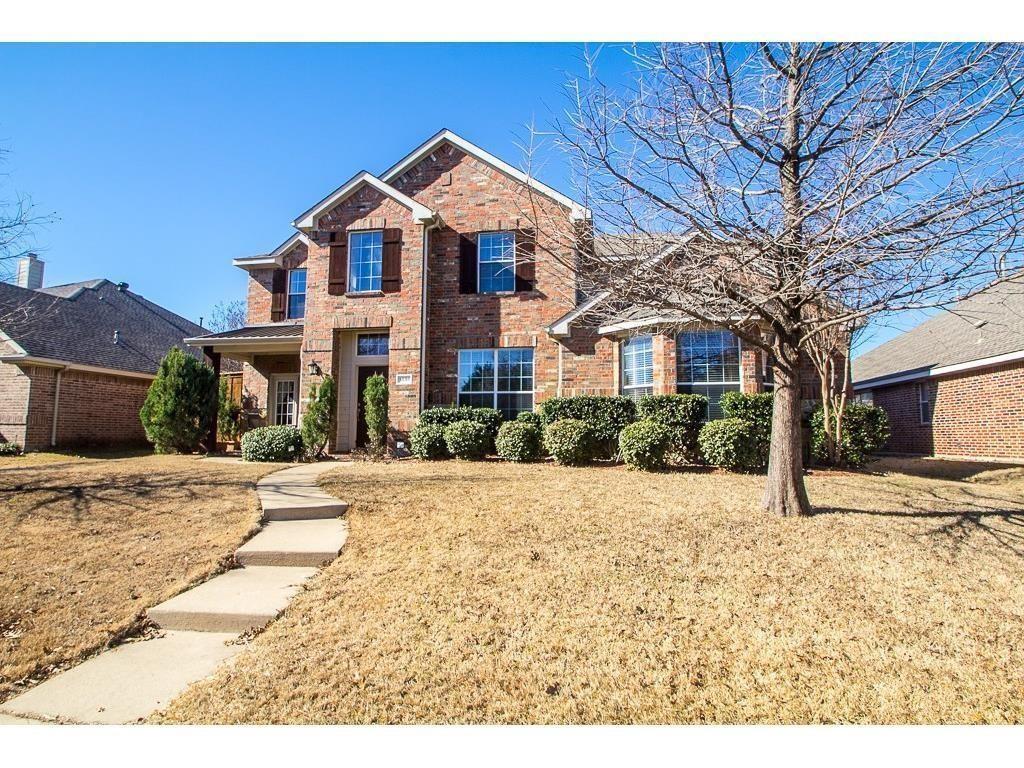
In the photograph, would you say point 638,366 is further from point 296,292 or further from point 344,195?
point 296,292

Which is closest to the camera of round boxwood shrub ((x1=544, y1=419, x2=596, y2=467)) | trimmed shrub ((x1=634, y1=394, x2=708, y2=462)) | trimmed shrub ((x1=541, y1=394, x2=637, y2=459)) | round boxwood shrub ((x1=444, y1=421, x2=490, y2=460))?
trimmed shrub ((x1=634, y1=394, x2=708, y2=462))

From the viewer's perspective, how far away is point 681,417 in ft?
32.9

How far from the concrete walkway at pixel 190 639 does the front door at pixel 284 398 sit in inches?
398

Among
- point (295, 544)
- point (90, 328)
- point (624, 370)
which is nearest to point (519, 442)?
point (624, 370)

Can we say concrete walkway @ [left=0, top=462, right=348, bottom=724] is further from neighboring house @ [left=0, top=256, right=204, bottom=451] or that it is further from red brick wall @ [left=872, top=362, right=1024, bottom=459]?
red brick wall @ [left=872, top=362, right=1024, bottom=459]

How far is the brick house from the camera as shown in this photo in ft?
41.4

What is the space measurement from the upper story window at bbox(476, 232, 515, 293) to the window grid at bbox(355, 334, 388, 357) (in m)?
2.77

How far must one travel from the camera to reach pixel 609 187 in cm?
506

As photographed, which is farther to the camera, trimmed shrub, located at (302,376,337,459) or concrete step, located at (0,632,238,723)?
trimmed shrub, located at (302,376,337,459)

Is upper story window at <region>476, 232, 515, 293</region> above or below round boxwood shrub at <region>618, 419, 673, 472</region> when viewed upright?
above

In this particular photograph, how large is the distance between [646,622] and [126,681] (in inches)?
126

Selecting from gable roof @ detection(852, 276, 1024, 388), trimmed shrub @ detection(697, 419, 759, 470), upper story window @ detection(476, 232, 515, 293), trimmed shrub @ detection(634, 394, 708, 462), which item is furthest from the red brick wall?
upper story window @ detection(476, 232, 515, 293)

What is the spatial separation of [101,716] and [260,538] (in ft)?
8.92

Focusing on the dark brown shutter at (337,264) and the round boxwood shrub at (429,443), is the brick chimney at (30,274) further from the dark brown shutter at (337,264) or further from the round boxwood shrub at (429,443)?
the round boxwood shrub at (429,443)
